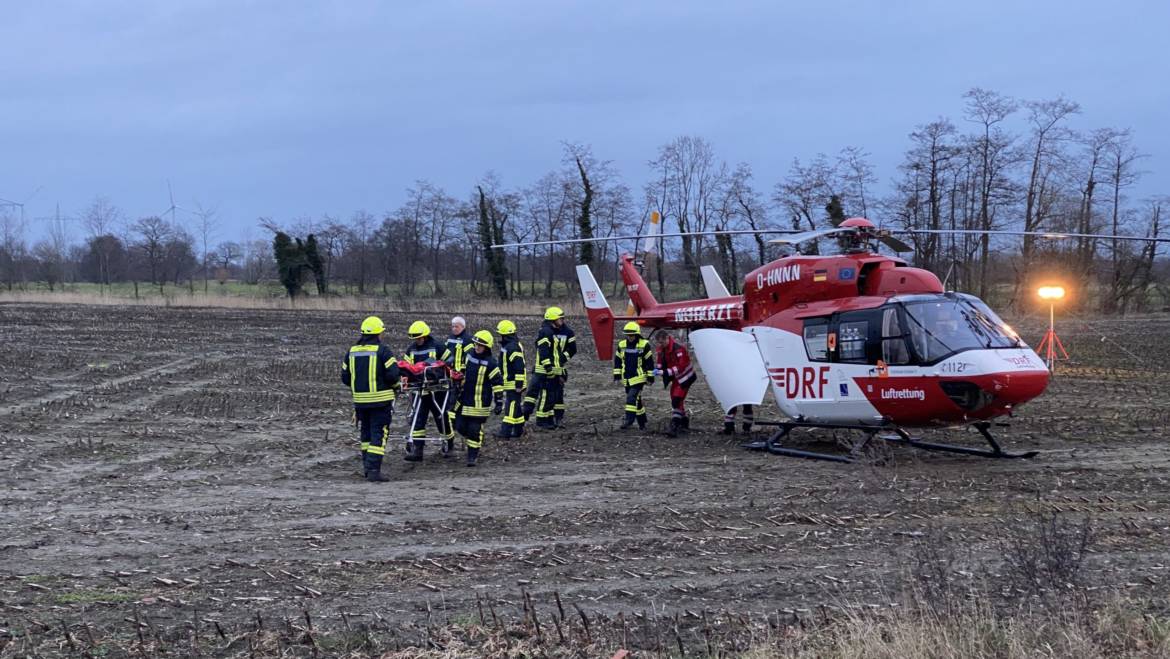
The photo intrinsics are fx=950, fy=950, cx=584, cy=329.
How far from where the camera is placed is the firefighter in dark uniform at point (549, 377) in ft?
45.2

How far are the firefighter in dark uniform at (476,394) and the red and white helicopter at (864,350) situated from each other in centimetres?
296

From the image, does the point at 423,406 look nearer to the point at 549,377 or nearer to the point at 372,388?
the point at 372,388

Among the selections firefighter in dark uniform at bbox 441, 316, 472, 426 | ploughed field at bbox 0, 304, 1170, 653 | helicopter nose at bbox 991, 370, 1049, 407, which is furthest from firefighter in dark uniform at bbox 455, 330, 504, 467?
helicopter nose at bbox 991, 370, 1049, 407

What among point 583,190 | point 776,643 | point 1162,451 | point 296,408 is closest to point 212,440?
point 296,408

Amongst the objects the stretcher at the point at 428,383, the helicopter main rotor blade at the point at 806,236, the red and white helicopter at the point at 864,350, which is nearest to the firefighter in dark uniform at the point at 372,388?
the stretcher at the point at 428,383

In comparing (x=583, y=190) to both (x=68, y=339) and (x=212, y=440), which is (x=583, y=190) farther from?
(x=212, y=440)

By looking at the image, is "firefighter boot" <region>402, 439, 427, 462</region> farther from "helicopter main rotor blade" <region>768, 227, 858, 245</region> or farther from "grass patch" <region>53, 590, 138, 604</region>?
"grass patch" <region>53, 590, 138, 604</region>

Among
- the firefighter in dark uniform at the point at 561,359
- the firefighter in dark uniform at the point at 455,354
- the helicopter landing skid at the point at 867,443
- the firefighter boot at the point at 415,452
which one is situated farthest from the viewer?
the firefighter in dark uniform at the point at 561,359

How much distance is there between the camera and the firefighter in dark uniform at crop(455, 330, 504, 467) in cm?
1126

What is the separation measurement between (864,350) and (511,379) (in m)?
4.53

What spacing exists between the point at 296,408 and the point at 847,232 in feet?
29.8

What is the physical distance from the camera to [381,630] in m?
5.68

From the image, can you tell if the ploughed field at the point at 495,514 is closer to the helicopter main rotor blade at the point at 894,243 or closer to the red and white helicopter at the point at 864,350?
the red and white helicopter at the point at 864,350

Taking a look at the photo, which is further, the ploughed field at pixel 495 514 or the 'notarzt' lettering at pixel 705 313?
the 'notarzt' lettering at pixel 705 313
